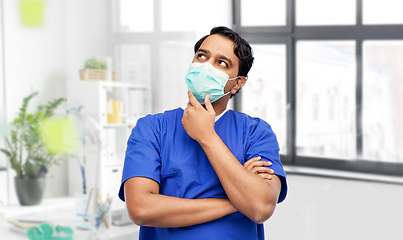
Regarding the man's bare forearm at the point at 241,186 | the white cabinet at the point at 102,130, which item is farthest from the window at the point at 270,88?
the man's bare forearm at the point at 241,186

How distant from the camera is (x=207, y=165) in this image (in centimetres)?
105

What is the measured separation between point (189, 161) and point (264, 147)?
0.67 ft

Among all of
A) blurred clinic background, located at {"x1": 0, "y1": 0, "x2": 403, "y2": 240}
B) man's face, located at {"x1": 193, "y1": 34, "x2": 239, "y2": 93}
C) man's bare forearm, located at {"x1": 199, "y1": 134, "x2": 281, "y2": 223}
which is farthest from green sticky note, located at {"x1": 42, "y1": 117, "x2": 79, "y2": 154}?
man's bare forearm, located at {"x1": 199, "y1": 134, "x2": 281, "y2": 223}

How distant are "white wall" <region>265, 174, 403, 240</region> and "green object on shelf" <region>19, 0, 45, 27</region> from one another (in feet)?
6.62

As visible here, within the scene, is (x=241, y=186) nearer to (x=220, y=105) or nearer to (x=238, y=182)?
(x=238, y=182)

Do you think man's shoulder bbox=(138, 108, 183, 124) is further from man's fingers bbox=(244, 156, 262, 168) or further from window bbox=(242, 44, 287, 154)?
window bbox=(242, 44, 287, 154)

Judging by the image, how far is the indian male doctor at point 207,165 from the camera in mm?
965

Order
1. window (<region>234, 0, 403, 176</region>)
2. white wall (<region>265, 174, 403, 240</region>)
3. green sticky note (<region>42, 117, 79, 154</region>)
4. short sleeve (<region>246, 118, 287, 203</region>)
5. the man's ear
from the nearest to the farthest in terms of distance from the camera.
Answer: short sleeve (<region>246, 118, 287, 203</region>)
the man's ear
green sticky note (<region>42, 117, 79, 154</region>)
white wall (<region>265, 174, 403, 240</region>)
window (<region>234, 0, 403, 176</region>)

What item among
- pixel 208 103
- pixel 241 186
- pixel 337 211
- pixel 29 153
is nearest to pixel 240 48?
pixel 208 103

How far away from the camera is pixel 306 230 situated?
284 cm

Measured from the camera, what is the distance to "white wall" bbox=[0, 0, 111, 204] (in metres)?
2.13

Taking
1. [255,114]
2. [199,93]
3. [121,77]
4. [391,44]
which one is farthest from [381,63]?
[199,93]

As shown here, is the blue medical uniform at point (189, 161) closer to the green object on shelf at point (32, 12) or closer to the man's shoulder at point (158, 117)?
the man's shoulder at point (158, 117)

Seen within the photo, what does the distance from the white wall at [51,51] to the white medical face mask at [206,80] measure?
140 centimetres
